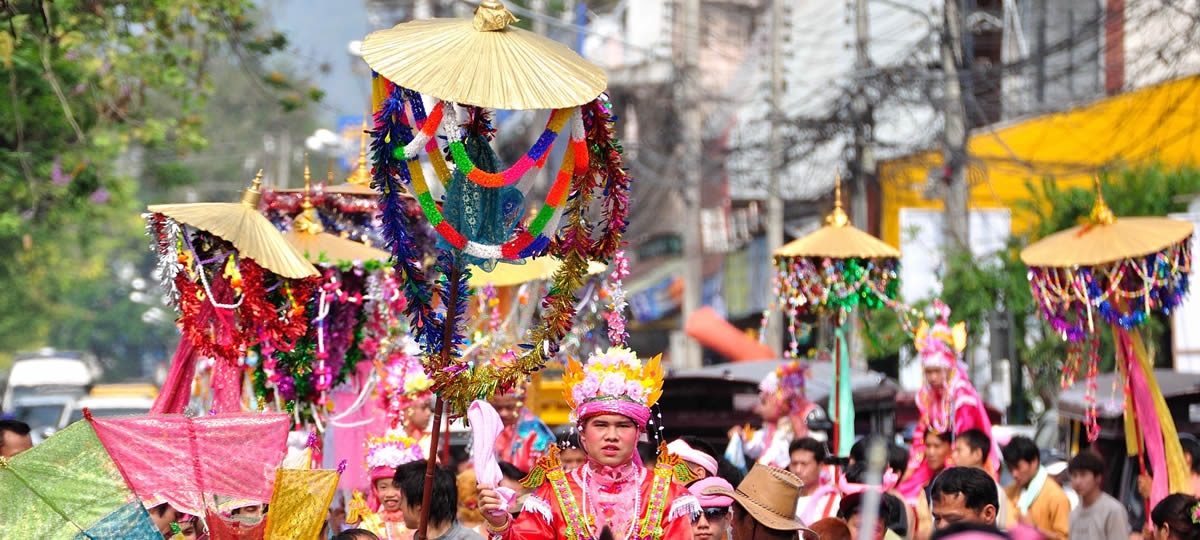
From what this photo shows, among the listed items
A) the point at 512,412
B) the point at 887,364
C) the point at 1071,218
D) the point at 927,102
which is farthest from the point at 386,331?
the point at 887,364

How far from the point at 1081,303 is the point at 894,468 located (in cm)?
211

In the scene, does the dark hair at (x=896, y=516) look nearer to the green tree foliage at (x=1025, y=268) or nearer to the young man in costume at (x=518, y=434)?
the young man in costume at (x=518, y=434)

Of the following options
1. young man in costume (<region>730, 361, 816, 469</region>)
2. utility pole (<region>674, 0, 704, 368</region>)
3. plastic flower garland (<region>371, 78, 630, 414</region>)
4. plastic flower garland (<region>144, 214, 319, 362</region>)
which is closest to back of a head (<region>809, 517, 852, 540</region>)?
plastic flower garland (<region>371, 78, 630, 414</region>)

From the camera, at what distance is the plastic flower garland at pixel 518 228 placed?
618 centimetres

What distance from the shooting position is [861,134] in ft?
65.8

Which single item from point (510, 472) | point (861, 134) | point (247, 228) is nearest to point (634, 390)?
point (510, 472)

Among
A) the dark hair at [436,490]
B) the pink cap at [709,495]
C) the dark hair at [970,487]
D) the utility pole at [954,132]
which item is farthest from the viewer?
the utility pole at [954,132]

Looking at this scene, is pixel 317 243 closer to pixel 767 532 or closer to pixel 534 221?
pixel 534 221

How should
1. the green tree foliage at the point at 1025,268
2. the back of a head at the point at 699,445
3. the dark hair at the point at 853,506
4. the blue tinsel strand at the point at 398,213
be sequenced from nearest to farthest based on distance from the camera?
the blue tinsel strand at the point at 398,213 < the dark hair at the point at 853,506 < the back of a head at the point at 699,445 < the green tree foliage at the point at 1025,268

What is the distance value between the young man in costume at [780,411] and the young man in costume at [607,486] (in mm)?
5828

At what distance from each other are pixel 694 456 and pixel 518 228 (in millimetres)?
1792

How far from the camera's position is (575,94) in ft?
19.8

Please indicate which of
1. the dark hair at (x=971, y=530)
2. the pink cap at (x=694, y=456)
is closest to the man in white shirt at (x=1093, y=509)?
the pink cap at (x=694, y=456)

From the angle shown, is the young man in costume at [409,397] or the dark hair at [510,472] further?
the young man in costume at [409,397]
